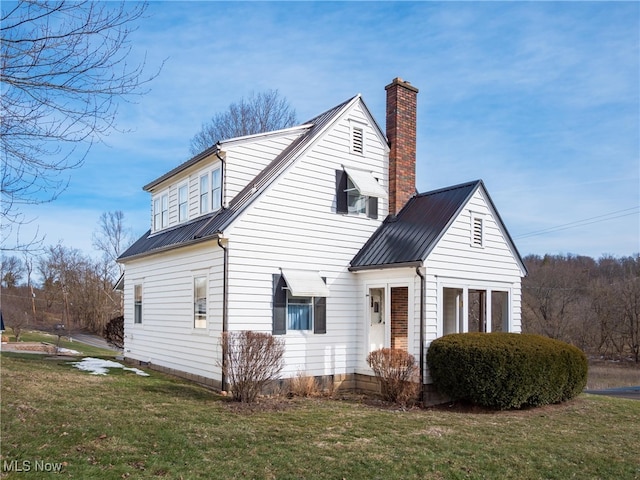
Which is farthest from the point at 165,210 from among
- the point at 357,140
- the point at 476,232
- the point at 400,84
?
the point at 476,232

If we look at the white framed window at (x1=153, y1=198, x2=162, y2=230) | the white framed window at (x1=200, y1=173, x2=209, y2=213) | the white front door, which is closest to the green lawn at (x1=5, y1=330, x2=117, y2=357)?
the white framed window at (x1=153, y1=198, x2=162, y2=230)

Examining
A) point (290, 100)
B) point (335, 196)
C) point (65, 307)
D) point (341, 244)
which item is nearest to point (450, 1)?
point (335, 196)

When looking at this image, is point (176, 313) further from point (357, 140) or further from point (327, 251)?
point (357, 140)

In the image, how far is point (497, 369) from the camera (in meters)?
10.8

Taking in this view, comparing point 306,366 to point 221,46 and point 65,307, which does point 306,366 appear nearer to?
point 221,46

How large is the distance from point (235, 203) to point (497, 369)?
7110 mm

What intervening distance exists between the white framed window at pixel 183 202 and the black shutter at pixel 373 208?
5212 millimetres

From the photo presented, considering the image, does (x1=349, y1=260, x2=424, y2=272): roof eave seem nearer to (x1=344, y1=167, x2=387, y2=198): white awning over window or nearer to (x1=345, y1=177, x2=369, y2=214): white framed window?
(x1=345, y1=177, x2=369, y2=214): white framed window

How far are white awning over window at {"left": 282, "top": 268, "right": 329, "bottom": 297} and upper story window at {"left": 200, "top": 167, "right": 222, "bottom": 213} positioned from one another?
264 cm

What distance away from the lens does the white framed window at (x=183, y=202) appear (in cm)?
1461

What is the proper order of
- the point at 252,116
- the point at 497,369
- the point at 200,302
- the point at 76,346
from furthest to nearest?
the point at 76,346 → the point at 252,116 → the point at 200,302 → the point at 497,369

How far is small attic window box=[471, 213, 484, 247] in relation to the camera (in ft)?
42.9

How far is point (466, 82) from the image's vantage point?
15.6 meters

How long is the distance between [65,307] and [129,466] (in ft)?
159
